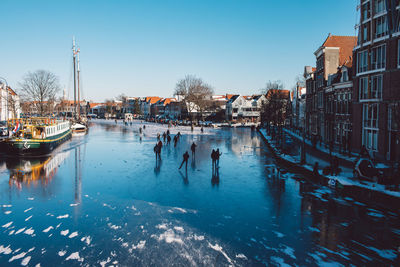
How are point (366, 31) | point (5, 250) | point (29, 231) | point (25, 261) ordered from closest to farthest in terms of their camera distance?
point (25, 261) → point (5, 250) → point (29, 231) → point (366, 31)

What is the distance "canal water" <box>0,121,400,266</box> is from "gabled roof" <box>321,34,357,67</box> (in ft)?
87.7

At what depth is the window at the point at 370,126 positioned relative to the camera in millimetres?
24864

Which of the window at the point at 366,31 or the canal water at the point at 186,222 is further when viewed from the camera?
the window at the point at 366,31

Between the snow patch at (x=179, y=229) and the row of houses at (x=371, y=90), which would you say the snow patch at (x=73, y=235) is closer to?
the snow patch at (x=179, y=229)

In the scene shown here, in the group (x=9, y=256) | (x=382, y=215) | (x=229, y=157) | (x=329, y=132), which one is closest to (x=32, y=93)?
(x=229, y=157)

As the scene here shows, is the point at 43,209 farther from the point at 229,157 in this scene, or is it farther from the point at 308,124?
the point at 308,124

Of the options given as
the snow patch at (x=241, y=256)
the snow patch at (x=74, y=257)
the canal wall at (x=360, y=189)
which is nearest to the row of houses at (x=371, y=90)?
the canal wall at (x=360, y=189)

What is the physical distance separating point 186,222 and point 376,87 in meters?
22.2

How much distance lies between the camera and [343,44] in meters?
39.7

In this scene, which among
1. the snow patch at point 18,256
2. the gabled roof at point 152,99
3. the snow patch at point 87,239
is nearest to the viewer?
the snow patch at point 18,256

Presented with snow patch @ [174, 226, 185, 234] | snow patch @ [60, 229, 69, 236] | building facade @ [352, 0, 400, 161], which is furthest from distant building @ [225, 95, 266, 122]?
snow patch @ [60, 229, 69, 236]

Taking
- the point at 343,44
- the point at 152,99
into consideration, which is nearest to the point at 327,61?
the point at 343,44

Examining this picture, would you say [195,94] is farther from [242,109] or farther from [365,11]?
[365,11]

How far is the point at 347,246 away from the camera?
8984 millimetres
